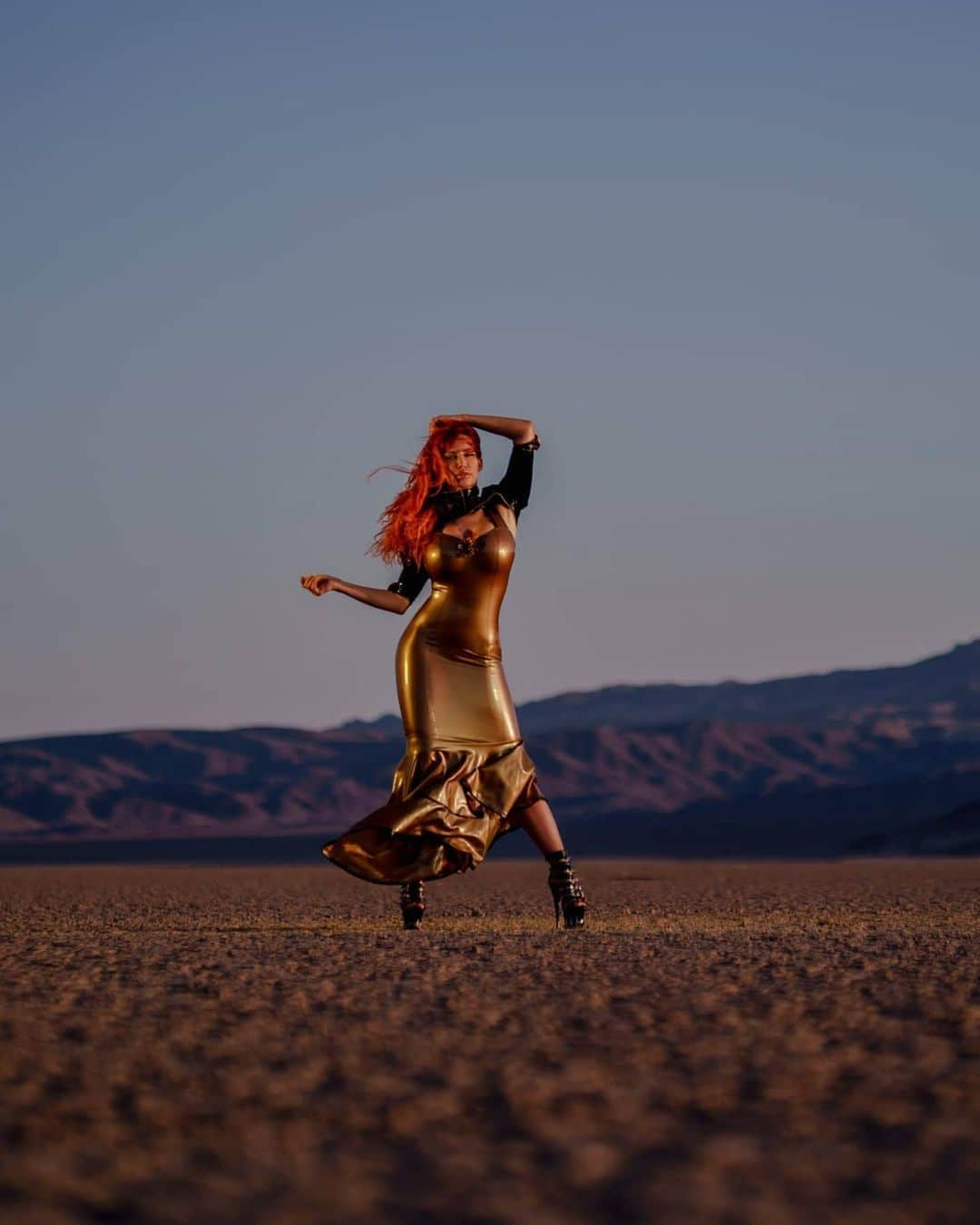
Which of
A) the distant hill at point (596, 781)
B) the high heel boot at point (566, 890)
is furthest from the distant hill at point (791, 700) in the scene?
the high heel boot at point (566, 890)

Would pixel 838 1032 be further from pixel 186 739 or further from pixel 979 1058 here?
pixel 186 739

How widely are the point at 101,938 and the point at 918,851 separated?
3828cm

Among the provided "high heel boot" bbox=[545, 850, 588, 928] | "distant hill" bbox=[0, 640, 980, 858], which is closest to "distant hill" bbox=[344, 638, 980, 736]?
"distant hill" bbox=[0, 640, 980, 858]

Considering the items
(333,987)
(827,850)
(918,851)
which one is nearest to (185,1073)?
(333,987)

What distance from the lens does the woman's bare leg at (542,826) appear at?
31.3 ft

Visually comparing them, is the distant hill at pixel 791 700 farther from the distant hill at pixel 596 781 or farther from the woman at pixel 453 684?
the woman at pixel 453 684

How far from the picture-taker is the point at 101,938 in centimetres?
921

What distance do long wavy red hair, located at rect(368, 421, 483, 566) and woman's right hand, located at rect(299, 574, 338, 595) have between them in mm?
405

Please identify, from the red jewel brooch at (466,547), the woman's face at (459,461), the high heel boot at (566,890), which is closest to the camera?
the red jewel brooch at (466,547)

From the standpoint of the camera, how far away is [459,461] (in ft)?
31.7

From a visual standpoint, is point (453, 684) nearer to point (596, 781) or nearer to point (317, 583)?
point (317, 583)

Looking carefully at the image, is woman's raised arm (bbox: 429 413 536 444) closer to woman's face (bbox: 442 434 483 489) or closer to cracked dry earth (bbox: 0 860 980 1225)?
woman's face (bbox: 442 434 483 489)

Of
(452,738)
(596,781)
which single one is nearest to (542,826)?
(452,738)

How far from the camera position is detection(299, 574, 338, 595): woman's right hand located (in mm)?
9445
